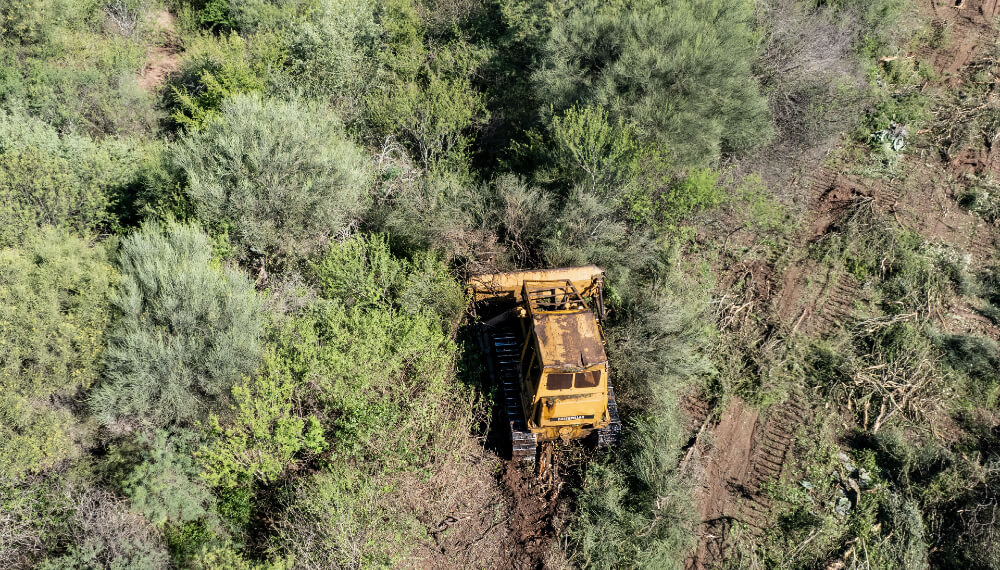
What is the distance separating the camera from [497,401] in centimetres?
1538

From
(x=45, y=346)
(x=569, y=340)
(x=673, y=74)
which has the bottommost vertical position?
(x=569, y=340)

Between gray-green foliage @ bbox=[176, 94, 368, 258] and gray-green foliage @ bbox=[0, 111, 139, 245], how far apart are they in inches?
144

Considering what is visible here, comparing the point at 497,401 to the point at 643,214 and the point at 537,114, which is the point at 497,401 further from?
the point at 537,114

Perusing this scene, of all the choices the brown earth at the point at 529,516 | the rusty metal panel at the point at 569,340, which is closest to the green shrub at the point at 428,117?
the rusty metal panel at the point at 569,340

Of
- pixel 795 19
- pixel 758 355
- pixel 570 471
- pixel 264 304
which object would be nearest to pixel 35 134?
pixel 264 304

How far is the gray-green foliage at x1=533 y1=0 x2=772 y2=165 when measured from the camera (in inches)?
764

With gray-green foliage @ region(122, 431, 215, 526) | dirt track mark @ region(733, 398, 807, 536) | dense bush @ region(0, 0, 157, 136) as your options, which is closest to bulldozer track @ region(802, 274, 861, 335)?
dirt track mark @ region(733, 398, 807, 536)

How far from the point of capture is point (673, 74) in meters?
19.8

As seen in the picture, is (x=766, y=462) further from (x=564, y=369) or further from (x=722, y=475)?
(x=564, y=369)

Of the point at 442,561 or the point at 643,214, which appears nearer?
the point at 442,561

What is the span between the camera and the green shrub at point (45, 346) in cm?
1212

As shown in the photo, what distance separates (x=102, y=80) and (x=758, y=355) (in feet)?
94.8

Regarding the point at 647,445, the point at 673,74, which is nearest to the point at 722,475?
the point at 647,445

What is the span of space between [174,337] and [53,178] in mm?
8863
